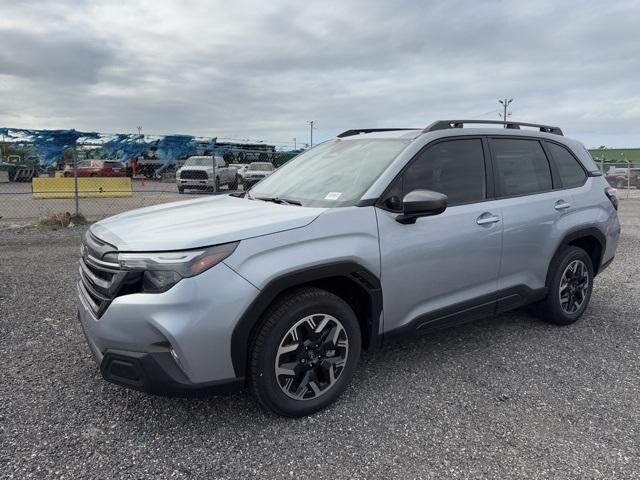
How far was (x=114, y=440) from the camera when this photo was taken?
2.69 metres

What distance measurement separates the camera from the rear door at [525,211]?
382 cm

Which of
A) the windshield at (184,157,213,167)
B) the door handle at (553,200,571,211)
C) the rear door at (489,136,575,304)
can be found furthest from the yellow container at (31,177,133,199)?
the door handle at (553,200,571,211)

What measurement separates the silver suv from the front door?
0.01 metres

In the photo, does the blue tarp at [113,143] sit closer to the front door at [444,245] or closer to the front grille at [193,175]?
the front grille at [193,175]

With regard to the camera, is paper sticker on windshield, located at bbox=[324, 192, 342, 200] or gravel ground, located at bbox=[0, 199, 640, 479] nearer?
gravel ground, located at bbox=[0, 199, 640, 479]

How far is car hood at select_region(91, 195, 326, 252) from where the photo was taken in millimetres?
2594

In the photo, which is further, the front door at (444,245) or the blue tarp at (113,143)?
the blue tarp at (113,143)

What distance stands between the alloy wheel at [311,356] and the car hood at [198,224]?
0.59m

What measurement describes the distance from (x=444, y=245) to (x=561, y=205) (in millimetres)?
1546

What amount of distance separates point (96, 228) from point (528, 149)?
11.3ft

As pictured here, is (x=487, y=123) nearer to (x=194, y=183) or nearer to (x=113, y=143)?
(x=113, y=143)

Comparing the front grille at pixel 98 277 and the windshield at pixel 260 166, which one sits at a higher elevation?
the windshield at pixel 260 166

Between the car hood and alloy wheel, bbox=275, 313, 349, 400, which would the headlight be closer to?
the car hood

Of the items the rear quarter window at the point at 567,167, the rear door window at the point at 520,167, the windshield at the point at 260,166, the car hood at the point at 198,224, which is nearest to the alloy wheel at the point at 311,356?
the car hood at the point at 198,224
